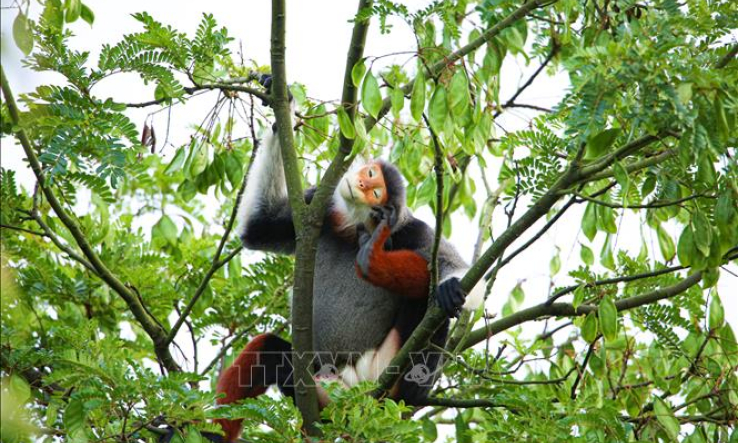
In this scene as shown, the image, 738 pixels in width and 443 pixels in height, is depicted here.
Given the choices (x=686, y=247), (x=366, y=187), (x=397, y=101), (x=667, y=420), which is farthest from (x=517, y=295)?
(x=397, y=101)

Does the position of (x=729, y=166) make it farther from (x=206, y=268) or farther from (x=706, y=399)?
(x=206, y=268)

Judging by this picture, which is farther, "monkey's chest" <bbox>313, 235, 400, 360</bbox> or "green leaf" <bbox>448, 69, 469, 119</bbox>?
"monkey's chest" <bbox>313, 235, 400, 360</bbox>

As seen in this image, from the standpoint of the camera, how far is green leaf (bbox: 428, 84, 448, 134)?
9.77ft

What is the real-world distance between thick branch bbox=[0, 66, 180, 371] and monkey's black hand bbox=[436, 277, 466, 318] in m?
1.46

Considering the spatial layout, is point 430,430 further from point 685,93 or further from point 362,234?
point 685,93

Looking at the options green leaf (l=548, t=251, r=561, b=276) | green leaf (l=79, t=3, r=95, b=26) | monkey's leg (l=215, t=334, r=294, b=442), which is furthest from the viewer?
green leaf (l=548, t=251, r=561, b=276)

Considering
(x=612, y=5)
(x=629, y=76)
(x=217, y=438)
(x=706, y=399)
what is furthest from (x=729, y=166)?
(x=217, y=438)

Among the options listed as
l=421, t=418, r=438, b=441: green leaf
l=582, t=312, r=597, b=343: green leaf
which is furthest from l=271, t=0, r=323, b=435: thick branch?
l=582, t=312, r=597, b=343: green leaf

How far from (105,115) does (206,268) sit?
6.16ft

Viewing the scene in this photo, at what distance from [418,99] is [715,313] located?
2105mm

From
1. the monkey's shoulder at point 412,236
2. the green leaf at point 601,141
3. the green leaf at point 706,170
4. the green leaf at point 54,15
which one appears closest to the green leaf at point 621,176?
the green leaf at point 601,141

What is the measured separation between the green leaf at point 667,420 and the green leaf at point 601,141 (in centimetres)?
139

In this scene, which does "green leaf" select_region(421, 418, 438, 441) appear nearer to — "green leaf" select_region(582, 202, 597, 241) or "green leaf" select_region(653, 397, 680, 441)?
"green leaf" select_region(653, 397, 680, 441)

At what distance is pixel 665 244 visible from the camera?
14.8 ft
